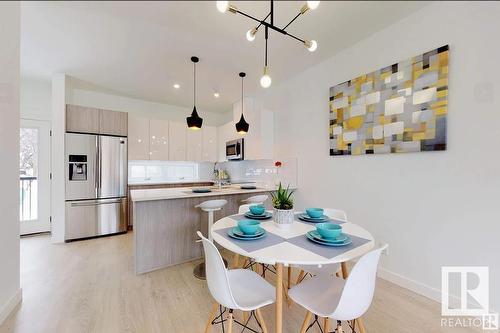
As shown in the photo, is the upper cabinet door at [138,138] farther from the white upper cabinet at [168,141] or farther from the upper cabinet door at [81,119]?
the upper cabinet door at [81,119]

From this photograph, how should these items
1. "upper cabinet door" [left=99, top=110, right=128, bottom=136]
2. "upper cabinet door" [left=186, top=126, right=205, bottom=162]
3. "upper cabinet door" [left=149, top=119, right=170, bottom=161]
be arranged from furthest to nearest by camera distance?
"upper cabinet door" [left=186, top=126, right=205, bottom=162], "upper cabinet door" [left=149, top=119, right=170, bottom=161], "upper cabinet door" [left=99, top=110, right=128, bottom=136]

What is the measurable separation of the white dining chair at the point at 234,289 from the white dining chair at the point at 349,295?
0.16 m

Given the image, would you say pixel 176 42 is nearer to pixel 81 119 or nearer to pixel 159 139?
pixel 81 119

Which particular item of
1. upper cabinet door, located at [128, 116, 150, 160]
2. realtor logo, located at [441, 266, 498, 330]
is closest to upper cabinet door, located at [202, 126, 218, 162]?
upper cabinet door, located at [128, 116, 150, 160]

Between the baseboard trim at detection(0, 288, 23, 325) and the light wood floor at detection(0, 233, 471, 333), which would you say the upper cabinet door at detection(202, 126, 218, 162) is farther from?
the baseboard trim at detection(0, 288, 23, 325)

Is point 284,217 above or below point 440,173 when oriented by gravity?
below

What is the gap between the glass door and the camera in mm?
3145

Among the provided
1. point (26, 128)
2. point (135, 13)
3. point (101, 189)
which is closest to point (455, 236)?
point (135, 13)

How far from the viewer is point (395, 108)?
178cm

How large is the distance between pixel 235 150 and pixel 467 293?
3126mm

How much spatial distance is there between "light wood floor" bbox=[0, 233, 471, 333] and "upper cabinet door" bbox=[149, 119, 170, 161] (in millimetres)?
2056

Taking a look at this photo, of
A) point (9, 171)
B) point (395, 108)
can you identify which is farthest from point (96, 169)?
point (395, 108)

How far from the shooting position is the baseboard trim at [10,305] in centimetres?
139

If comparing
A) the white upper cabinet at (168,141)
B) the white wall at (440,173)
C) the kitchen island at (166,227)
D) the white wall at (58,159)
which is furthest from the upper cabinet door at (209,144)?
the white wall at (440,173)
